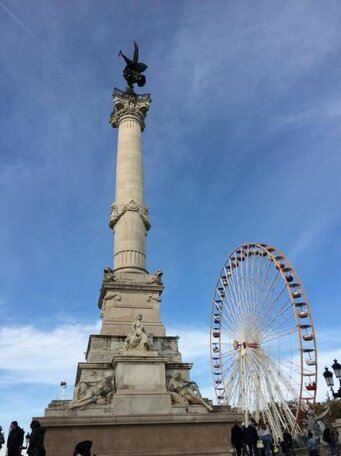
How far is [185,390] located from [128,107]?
18451 millimetres

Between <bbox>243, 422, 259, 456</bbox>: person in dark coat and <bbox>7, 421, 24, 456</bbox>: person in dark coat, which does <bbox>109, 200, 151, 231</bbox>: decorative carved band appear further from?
<bbox>7, 421, 24, 456</bbox>: person in dark coat

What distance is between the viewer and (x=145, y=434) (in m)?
17.0

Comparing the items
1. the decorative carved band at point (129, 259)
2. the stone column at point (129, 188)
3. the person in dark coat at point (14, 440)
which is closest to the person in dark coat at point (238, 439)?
the person in dark coat at point (14, 440)

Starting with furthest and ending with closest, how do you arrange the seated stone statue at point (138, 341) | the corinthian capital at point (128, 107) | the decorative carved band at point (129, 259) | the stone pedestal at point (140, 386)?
the corinthian capital at point (128, 107) → the decorative carved band at point (129, 259) → the seated stone statue at point (138, 341) → the stone pedestal at point (140, 386)

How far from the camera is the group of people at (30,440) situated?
1157cm

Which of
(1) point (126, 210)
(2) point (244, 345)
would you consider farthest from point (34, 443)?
(2) point (244, 345)

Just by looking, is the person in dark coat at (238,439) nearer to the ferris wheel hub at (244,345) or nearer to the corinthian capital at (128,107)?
the ferris wheel hub at (244,345)

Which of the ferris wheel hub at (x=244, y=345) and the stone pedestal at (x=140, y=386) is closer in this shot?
the stone pedestal at (x=140, y=386)

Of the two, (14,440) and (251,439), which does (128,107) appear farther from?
(14,440)

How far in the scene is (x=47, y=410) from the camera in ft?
55.7

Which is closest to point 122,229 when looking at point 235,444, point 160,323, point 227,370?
point 160,323

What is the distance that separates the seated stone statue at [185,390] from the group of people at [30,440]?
7.48 meters

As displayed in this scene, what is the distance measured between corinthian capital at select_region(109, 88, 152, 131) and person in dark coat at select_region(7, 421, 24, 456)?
20701 mm

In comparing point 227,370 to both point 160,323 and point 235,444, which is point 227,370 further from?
point 235,444
